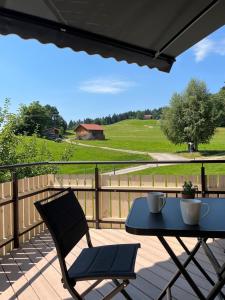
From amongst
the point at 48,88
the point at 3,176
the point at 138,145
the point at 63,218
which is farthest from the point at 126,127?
the point at 63,218

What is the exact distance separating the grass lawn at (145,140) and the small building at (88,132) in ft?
6.10

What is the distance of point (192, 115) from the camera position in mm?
37312

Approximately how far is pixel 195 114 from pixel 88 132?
102ft

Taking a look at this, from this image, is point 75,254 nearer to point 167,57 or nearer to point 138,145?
point 167,57

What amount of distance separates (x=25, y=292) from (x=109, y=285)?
741mm

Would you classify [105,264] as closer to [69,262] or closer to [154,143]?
[69,262]

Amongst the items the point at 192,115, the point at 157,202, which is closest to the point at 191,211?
the point at 157,202

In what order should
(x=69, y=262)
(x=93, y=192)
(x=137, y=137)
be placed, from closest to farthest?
(x=69, y=262), (x=93, y=192), (x=137, y=137)

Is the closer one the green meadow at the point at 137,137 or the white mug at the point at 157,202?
the white mug at the point at 157,202

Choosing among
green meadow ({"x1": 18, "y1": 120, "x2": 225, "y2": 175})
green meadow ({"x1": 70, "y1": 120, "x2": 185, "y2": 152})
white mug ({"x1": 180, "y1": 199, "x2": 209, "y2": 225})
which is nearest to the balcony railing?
white mug ({"x1": 180, "y1": 199, "x2": 209, "y2": 225})

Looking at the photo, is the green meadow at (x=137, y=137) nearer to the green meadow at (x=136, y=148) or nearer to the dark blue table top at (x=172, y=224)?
the green meadow at (x=136, y=148)

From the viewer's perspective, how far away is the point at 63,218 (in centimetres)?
221

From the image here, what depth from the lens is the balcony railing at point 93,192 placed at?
4443 millimetres

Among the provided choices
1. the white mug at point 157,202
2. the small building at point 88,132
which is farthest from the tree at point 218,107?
the white mug at point 157,202
